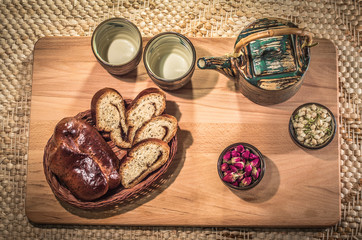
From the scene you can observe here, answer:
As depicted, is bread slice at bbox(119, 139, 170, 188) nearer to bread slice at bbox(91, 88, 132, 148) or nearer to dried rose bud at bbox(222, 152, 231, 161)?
bread slice at bbox(91, 88, 132, 148)

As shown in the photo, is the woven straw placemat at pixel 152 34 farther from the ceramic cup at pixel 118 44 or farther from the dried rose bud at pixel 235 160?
the dried rose bud at pixel 235 160

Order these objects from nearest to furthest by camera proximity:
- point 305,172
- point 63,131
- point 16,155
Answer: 1. point 63,131
2. point 305,172
3. point 16,155

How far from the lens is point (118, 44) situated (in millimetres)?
1062

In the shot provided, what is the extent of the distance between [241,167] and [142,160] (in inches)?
11.7

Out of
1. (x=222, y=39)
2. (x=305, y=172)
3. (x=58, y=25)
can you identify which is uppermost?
(x=222, y=39)

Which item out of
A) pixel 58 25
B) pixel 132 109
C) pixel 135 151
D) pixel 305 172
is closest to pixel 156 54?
pixel 132 109

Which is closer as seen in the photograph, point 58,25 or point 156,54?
point 156,54

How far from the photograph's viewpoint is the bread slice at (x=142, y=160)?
974 mm

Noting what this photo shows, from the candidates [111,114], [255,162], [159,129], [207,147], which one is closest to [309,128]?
[255,162]

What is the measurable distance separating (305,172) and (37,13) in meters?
1.13

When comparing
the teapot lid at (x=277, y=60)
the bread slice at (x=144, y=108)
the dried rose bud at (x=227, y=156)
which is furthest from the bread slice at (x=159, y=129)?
the teapot lid at (x=277, y=60)

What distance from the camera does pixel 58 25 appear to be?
1.25 m

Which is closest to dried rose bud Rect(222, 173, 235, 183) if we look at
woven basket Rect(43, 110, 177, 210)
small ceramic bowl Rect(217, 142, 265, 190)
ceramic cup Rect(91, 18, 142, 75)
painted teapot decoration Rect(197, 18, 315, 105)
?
small ceramic bowl Rect(217, 142, 265, 190)

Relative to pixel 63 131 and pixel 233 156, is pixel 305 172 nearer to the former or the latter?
pixel 233 156
